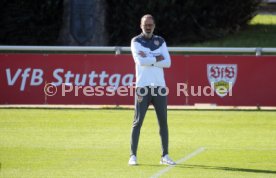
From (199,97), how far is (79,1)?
32.9ft

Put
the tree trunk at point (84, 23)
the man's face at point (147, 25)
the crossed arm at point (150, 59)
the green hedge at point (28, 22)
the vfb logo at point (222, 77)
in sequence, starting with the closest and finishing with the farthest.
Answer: the man's face at point (147, 25)
the crossed arm at point (150, 59)
the vfb logo at point (222, 77)
the tree trunk at point (84, 23)
the green hedge at point (28, 22)

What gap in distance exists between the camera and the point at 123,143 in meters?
14.0

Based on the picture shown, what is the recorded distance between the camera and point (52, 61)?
2075cm

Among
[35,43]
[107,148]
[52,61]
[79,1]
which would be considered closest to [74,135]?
[107,148]

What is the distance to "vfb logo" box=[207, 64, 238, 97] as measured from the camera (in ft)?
66.7

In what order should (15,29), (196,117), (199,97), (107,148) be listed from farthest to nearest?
(15,29)
(199,97)
(196,117)
(107,148)

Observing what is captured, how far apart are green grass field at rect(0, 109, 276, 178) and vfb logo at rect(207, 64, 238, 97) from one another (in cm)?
82

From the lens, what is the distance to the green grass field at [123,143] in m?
11.1

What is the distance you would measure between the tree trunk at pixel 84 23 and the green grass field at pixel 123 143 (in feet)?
32.3

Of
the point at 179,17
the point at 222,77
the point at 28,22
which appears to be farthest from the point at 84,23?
the point at 222,77

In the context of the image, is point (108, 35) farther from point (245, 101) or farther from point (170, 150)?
point (170, 150)

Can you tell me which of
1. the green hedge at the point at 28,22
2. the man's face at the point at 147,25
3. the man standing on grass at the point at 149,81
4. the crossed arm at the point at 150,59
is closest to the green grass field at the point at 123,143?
the man standing on grass at the point at 149,81

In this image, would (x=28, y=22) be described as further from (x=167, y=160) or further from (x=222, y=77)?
(x=167, y=160)

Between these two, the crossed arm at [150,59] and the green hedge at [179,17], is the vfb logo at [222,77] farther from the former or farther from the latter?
the green hedge at [179,17]
